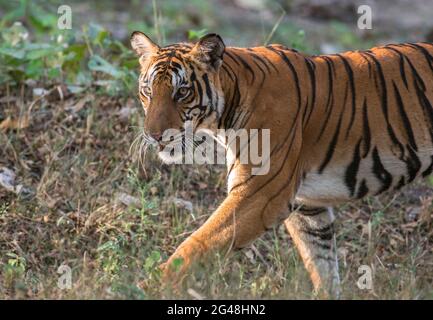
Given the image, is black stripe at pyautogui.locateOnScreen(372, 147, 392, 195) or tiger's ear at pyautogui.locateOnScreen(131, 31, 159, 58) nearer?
tiger's ear at pyautogui.locateOnScreen(131, 31, 159, 58)

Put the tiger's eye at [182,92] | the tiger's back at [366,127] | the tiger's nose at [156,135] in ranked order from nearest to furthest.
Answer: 1. the tiger's nose at [156,135]
2. the tiger's eye at [182,92]
3. the tiger's back at [366,127]

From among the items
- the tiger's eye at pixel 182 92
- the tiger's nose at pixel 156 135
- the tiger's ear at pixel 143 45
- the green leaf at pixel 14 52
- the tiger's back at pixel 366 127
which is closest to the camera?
the tiger's nose at pixel 156 135

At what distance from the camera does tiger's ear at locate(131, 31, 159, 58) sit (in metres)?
5.27

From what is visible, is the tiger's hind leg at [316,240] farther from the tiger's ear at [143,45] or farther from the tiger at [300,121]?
the tiger's ear at [143,45]

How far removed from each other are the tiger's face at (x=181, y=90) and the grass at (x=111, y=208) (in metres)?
0.67

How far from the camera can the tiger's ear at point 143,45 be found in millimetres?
5273

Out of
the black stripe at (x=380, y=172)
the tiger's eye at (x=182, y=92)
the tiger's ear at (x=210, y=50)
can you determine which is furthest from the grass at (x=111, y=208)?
the tiger's ear at (x=210, y=50)

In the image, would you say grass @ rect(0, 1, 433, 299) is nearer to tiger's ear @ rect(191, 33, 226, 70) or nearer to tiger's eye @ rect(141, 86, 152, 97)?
tiger's eye @ rect(141, 86, 152, 97)

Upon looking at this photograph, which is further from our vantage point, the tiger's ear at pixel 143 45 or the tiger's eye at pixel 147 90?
the tiger's ear at pixel 143 45

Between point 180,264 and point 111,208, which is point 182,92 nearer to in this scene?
point 180,264

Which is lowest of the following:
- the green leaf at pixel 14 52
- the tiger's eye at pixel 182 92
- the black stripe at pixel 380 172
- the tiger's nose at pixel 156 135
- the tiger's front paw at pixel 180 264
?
the tiger's front paw at pixel 180 264

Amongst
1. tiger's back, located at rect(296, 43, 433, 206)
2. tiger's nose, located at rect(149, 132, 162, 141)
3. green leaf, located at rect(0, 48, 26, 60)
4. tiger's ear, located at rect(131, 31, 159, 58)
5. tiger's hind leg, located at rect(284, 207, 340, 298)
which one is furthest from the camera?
green leaf, located at rect(0, 48, 26, 60)

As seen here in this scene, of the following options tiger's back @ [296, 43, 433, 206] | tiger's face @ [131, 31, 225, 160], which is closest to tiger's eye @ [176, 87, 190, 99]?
tiger's face @ [131, 31, 225, 160]
